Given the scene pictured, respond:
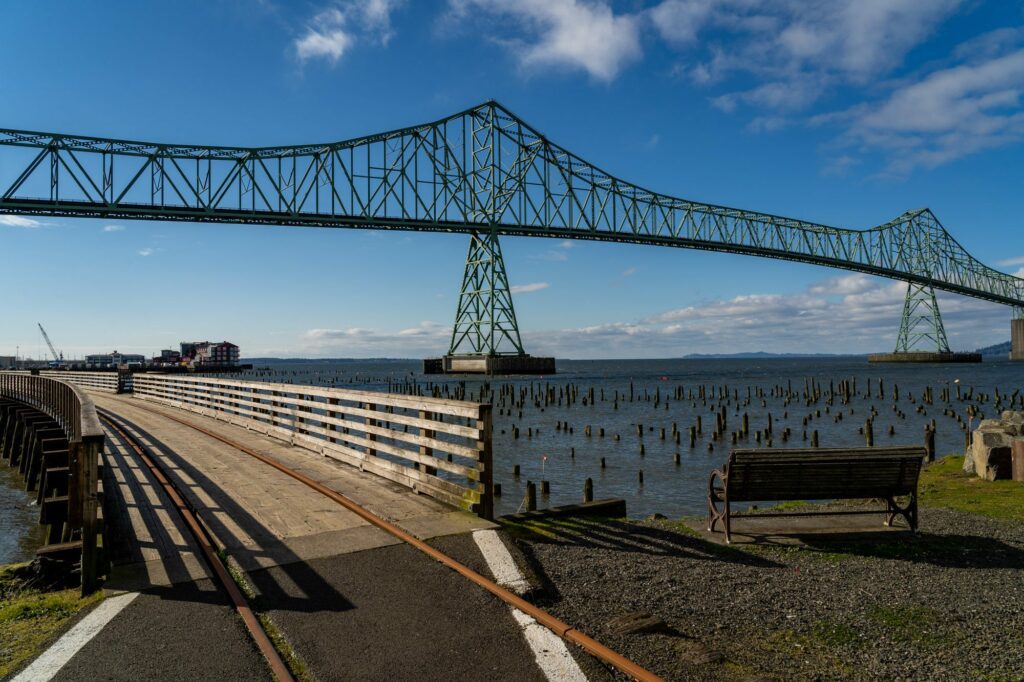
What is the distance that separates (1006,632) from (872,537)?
2497 millimetres

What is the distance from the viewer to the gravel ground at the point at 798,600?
15.3ft

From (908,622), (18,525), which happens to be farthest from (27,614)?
(18,525)

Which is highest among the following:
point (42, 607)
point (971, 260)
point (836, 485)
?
point (971, 260)

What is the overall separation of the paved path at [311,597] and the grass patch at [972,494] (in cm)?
719

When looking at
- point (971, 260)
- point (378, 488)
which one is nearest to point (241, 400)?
point (378, 488)

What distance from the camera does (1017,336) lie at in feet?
526

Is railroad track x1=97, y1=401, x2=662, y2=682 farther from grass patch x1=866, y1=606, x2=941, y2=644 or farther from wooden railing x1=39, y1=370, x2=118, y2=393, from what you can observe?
wooden railing x1=39, y1=370, x2=118, y2=393

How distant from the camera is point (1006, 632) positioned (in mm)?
5199

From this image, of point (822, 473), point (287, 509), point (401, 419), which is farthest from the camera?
point (401, 419)

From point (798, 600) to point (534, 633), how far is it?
2.42m

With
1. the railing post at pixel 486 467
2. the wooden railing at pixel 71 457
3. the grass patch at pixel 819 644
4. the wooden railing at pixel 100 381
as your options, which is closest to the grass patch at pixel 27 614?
the wooden railing at pixel 71 457

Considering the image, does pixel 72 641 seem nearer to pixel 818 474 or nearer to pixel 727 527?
pixel 727 527

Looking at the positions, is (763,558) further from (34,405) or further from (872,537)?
(34,405)

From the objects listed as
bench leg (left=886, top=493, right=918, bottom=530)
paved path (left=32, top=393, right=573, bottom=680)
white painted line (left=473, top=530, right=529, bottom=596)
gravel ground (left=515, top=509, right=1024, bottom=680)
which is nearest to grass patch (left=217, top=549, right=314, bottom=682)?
paved path (left=32, top=393, right=573, bottom=680)
